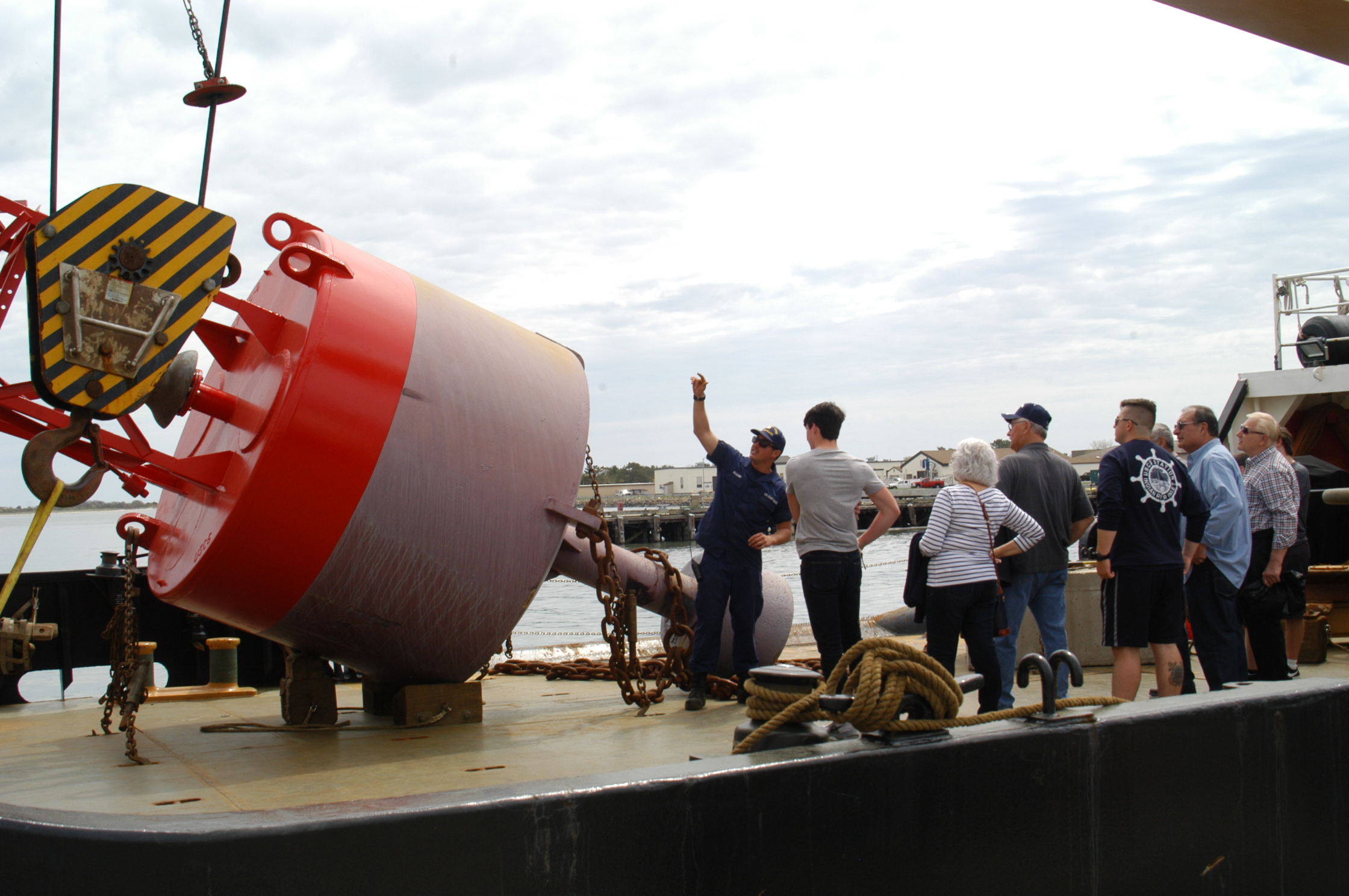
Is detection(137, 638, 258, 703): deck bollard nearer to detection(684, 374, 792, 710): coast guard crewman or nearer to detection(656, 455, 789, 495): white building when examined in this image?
detection(684, 374, 792, 710): coast guard crewman

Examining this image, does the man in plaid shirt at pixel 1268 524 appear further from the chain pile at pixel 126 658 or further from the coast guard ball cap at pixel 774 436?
the chain pile at pixel 126 658

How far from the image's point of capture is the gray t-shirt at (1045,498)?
5.66m

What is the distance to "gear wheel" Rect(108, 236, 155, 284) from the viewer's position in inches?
145

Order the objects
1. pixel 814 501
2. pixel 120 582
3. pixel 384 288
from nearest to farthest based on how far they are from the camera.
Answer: pixel 384 288
pixel 814 501
pixel 120 582

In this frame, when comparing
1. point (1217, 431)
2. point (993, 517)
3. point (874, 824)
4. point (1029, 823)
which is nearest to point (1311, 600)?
point (1217, 431)

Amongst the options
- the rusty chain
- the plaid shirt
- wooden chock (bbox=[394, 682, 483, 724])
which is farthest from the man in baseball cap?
wooden chock (bbox=[394, 682, 483, 724])

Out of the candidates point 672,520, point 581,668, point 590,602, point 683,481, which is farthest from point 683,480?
point 581,668

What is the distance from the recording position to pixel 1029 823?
303 centimetres

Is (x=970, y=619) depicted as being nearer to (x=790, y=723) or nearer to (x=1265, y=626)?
(x=1265, y=626)

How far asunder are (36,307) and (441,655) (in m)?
2.27

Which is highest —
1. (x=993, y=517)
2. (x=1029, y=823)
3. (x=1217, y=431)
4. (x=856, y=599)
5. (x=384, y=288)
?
(x=384, y=288)

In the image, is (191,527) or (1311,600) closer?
(191,527)

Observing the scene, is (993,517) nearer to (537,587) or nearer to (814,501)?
(814,501)

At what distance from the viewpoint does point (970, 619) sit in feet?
16.8
